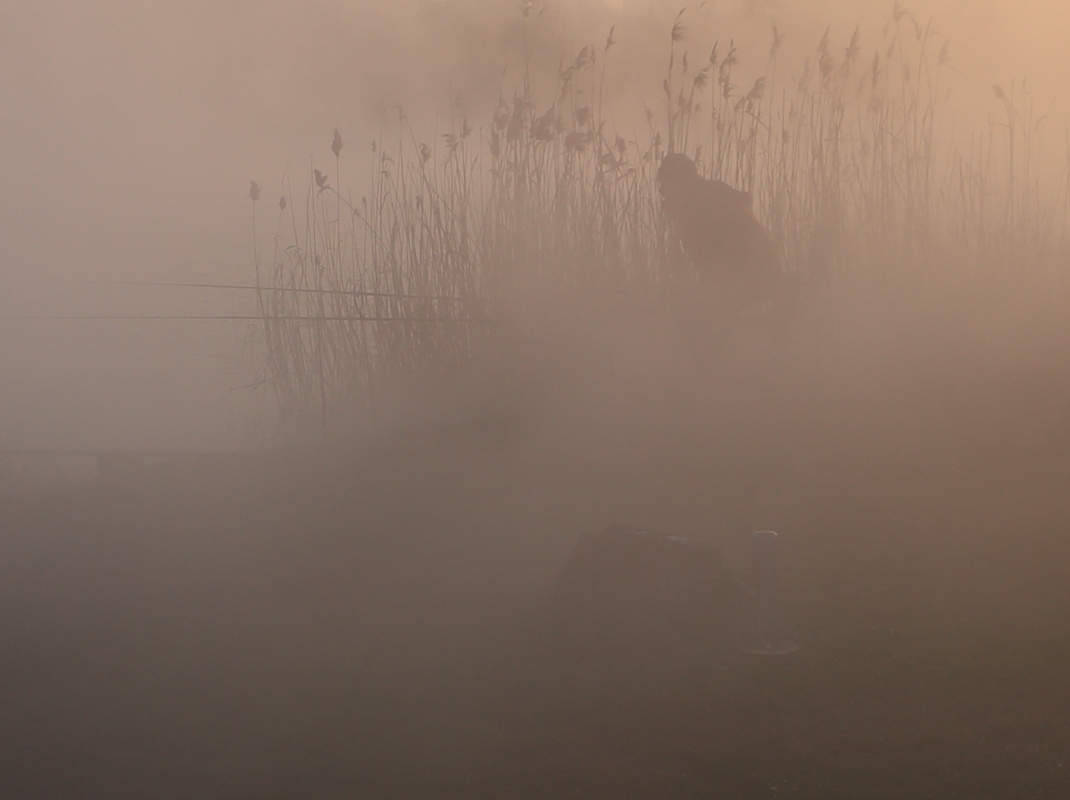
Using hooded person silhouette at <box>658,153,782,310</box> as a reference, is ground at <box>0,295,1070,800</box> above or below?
below

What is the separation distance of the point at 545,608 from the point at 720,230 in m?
2.27

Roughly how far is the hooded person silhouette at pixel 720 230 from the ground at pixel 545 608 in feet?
1.52

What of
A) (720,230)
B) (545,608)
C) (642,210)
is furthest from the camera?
(642,210)

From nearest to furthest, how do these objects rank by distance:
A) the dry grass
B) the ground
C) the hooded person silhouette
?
1. the ground
2. the hooded person silhouette
3. the dry grass

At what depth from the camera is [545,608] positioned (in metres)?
3.68

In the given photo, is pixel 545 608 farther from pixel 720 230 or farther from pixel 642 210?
pixel 642 210

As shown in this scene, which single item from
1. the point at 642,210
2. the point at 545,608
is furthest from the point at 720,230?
the point at 545,608

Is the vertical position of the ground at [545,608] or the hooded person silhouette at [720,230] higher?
the hooded person silhouette at [720,230]

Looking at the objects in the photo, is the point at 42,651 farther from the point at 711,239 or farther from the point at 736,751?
the point at 711,239

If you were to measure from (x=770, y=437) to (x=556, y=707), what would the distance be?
2431 millimetres

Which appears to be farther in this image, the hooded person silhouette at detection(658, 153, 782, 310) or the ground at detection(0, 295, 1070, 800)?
the hooded person silhouette at detection(658, 153, 782, 310)

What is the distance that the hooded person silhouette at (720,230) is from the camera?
5.28 m

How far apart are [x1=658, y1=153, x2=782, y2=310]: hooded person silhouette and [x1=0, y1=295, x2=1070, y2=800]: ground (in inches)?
18.2

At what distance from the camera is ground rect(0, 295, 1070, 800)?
2.65 meters
